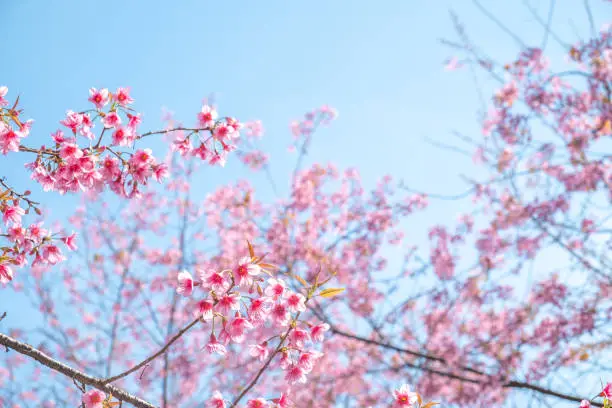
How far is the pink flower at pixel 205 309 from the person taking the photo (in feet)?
8.16

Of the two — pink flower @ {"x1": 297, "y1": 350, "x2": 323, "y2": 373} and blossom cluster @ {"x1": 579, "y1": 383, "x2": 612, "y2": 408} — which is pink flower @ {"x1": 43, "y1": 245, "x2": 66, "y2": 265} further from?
blossom cluster @ {"x1": 579, "y1": 383, "x2": 612, "y2": 408}

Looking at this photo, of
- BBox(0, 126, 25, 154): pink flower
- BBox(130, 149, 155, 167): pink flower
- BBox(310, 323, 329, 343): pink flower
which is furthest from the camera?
BBox(130, 149, 155, 167): pink flower

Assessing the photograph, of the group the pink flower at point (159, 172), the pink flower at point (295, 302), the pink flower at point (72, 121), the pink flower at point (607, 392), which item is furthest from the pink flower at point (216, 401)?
the pink flower at point (607, 392)

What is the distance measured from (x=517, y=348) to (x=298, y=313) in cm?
564

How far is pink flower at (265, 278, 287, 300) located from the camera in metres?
2.60

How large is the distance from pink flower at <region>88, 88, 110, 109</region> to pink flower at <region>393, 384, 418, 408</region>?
92.7 inches

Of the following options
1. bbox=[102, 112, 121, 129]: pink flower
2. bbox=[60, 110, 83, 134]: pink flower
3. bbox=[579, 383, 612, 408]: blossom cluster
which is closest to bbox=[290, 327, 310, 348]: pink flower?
bbox=[579, 383, 612, 408]: blossom cluster

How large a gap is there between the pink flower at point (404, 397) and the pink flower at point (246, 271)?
36.8 inches

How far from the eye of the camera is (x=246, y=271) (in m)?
2.57

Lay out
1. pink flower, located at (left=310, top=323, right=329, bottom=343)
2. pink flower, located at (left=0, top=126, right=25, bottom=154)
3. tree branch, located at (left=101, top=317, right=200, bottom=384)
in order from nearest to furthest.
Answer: tree branch, located at (left=101, top=317, right=200, bottom=384) < pink flower, located at (left=310, top=323, right=329, bottom=343) < pink flower, located at (left=0, top=126, right=25, bottom=154)

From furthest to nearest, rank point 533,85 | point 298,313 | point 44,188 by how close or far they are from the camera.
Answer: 1. point 533,85
2. point 44,188
3. point 298,313

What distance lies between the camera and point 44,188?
9.82ft

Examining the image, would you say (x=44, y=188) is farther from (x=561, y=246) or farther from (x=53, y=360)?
(x=561, y=246)

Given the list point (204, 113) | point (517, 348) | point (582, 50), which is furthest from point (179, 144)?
point (582, 50)
